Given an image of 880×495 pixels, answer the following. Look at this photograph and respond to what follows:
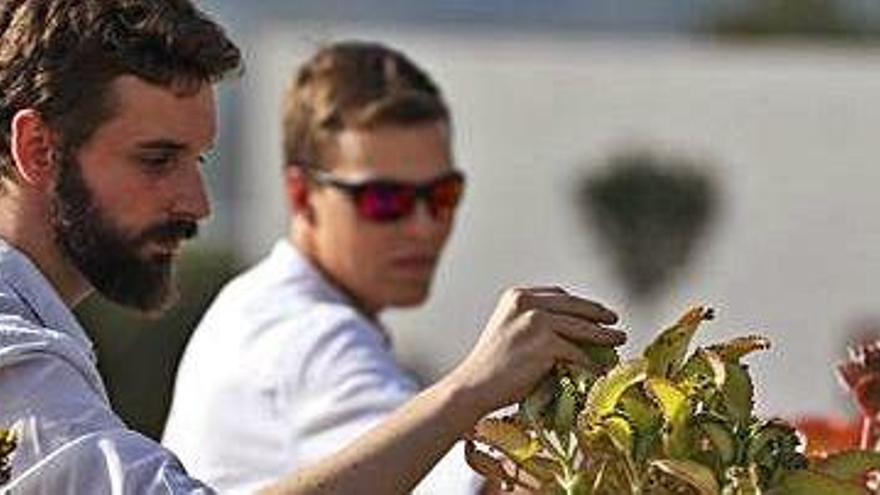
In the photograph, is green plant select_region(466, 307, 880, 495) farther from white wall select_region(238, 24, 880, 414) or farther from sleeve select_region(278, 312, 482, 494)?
white wall select_region(238, 24, 880, 414)

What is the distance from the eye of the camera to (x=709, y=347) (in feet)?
13.7

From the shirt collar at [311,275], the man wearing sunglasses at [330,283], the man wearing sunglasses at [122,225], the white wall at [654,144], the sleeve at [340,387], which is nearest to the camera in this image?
the man wearing sunglasses at [122,225]

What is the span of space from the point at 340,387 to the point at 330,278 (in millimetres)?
480

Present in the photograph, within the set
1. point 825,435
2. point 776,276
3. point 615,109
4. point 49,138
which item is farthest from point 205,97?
point 615,109

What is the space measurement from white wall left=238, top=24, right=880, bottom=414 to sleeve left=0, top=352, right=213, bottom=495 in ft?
92.2

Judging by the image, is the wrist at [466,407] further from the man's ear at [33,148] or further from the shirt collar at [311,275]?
the shirt collar at [311,275]

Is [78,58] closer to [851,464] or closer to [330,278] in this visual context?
[851,464]

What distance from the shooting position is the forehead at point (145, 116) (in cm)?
426

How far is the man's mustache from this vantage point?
4.31m

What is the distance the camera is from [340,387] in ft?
19.8

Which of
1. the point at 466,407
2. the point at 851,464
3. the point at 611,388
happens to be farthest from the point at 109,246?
the point at 851,464

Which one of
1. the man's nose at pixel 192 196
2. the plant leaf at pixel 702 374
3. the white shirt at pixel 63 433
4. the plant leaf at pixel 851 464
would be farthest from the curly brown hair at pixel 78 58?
the plant leaf at pixel 851 464

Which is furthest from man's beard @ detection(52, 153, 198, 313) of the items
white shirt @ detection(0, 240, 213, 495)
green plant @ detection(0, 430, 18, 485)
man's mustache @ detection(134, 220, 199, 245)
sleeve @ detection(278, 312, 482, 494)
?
sleeve @ detection(278, 312, 482, 494)

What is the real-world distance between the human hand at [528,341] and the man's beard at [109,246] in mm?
390
